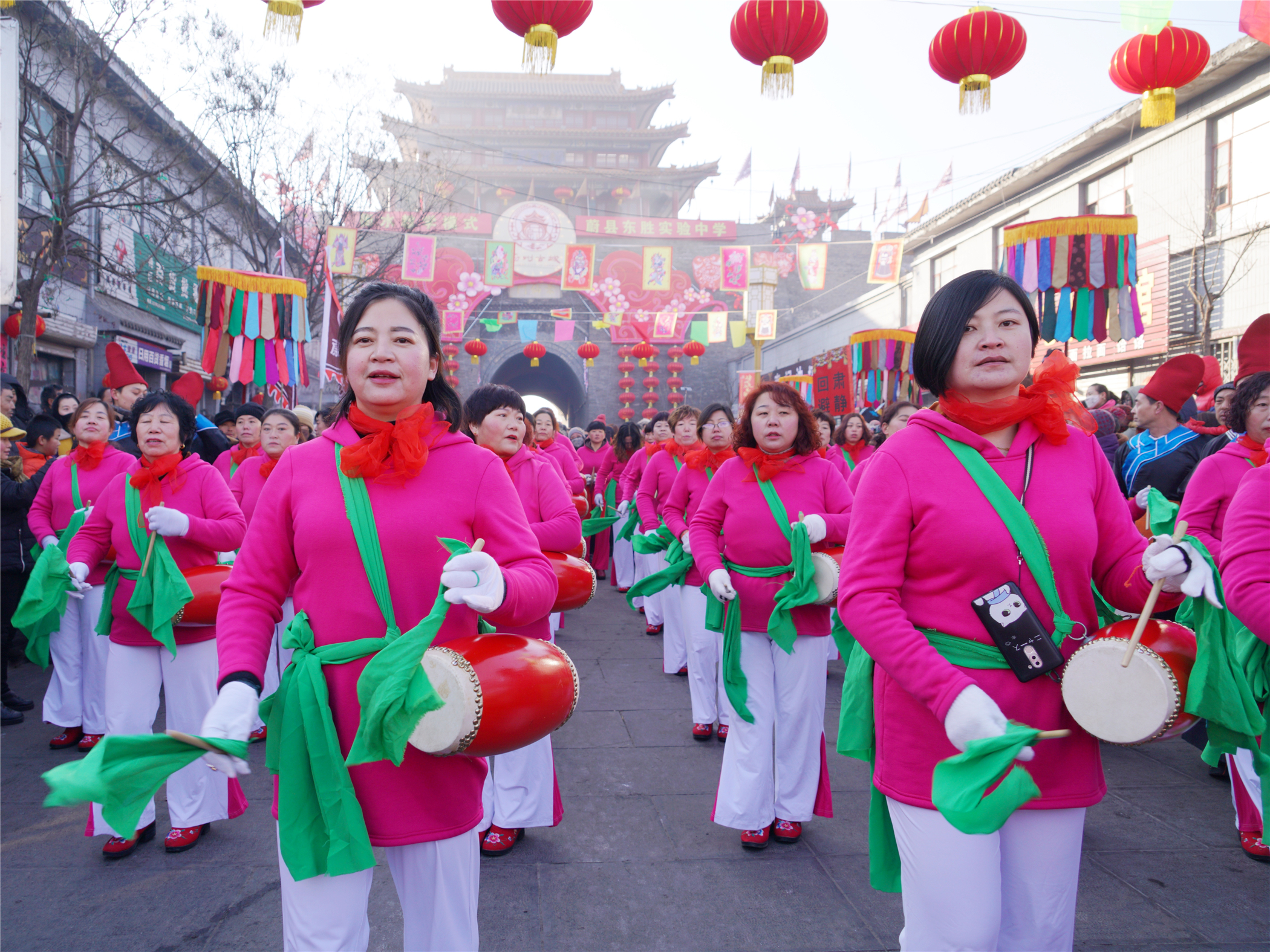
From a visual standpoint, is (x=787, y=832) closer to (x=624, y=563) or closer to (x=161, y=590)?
(x=161, y=590)

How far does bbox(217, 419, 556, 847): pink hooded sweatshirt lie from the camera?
173 cm

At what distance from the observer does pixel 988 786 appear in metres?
1.43

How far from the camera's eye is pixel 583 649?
6969 mm

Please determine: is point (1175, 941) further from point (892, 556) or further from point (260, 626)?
point (260, 626)

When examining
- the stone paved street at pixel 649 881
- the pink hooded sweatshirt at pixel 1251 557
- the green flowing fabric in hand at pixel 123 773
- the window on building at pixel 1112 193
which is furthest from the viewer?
the window on building at pixel 1112 193

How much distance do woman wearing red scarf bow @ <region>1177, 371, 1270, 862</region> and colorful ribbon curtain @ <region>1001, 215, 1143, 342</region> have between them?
203 inches

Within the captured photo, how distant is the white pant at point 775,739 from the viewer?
11.0 ft

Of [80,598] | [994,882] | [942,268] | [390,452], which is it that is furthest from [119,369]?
[942,268]

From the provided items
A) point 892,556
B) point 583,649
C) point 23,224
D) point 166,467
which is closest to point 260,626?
point 892,556

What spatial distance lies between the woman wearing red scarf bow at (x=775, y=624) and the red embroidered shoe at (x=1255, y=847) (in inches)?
62.2

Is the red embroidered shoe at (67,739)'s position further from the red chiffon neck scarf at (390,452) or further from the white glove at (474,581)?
the white glove at (474,581)

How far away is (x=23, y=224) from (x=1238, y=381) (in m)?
12.5

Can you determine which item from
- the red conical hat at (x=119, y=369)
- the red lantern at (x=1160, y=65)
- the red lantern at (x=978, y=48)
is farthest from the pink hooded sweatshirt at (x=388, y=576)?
the red lantern at (x=1160, y=65)

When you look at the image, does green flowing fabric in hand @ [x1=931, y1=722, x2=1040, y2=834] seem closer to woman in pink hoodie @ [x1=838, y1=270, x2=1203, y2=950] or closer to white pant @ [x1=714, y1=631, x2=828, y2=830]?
woman in pink hoodie @ [x1=838, y1=270, x2=1203, y2=950]
